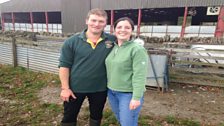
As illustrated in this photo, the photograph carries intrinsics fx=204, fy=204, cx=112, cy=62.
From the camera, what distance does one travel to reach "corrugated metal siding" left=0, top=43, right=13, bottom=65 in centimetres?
812

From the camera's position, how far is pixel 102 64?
2.43m

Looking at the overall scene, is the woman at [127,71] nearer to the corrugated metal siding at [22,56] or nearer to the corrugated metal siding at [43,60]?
the corrugated metal siding at [43,60]

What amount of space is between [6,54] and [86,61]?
7.08m

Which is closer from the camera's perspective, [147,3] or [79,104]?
[79,104]

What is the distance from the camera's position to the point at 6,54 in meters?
8.25

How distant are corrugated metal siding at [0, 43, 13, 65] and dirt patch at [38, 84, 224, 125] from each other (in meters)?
3.24

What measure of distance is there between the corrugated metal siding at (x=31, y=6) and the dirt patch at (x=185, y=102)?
24283 mm

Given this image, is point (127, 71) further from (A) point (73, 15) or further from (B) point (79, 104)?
(A) point (73, 15)

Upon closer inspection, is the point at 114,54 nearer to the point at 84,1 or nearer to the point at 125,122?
the point at 125,122

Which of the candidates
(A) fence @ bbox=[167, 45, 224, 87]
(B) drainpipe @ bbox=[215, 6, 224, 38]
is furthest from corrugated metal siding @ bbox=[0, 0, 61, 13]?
(A) fence @ bbox=[167, 45, 224, 87]

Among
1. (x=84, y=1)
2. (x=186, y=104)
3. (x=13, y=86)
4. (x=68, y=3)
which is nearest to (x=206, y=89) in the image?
(x=186, y=104)

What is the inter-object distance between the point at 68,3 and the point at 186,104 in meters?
23.6

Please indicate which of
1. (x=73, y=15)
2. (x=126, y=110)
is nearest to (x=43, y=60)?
(x=126, y=110)

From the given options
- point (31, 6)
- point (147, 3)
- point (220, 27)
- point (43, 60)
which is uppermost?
point (31, 6)
